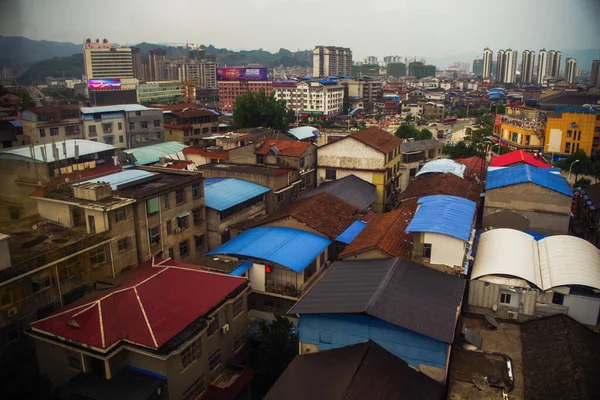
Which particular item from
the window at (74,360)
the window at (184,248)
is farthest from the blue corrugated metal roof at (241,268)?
the window at (74,360)

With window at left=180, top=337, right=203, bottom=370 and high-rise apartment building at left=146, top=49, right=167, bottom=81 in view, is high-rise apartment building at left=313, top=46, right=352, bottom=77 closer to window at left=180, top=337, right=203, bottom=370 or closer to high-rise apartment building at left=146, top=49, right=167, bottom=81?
high-rise apartment building at left=146, top=49, right=167, bottom=81

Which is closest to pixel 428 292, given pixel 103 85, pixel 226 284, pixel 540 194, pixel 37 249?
pixel 226 284

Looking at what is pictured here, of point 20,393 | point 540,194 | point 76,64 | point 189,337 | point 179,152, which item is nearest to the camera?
point 20,393

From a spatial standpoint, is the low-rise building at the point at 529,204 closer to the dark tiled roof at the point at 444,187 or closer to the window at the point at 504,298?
the dark tiled roof at the point at 444,187

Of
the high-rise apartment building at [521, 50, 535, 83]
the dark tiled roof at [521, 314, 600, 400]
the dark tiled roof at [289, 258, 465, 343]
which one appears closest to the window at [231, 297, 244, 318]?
the dark tiled roof at [289, 258, 465, 343]

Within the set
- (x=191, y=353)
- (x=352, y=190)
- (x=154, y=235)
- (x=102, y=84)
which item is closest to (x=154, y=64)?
(x=102, y=84)

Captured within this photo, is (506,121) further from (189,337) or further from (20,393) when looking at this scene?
(20,393)
